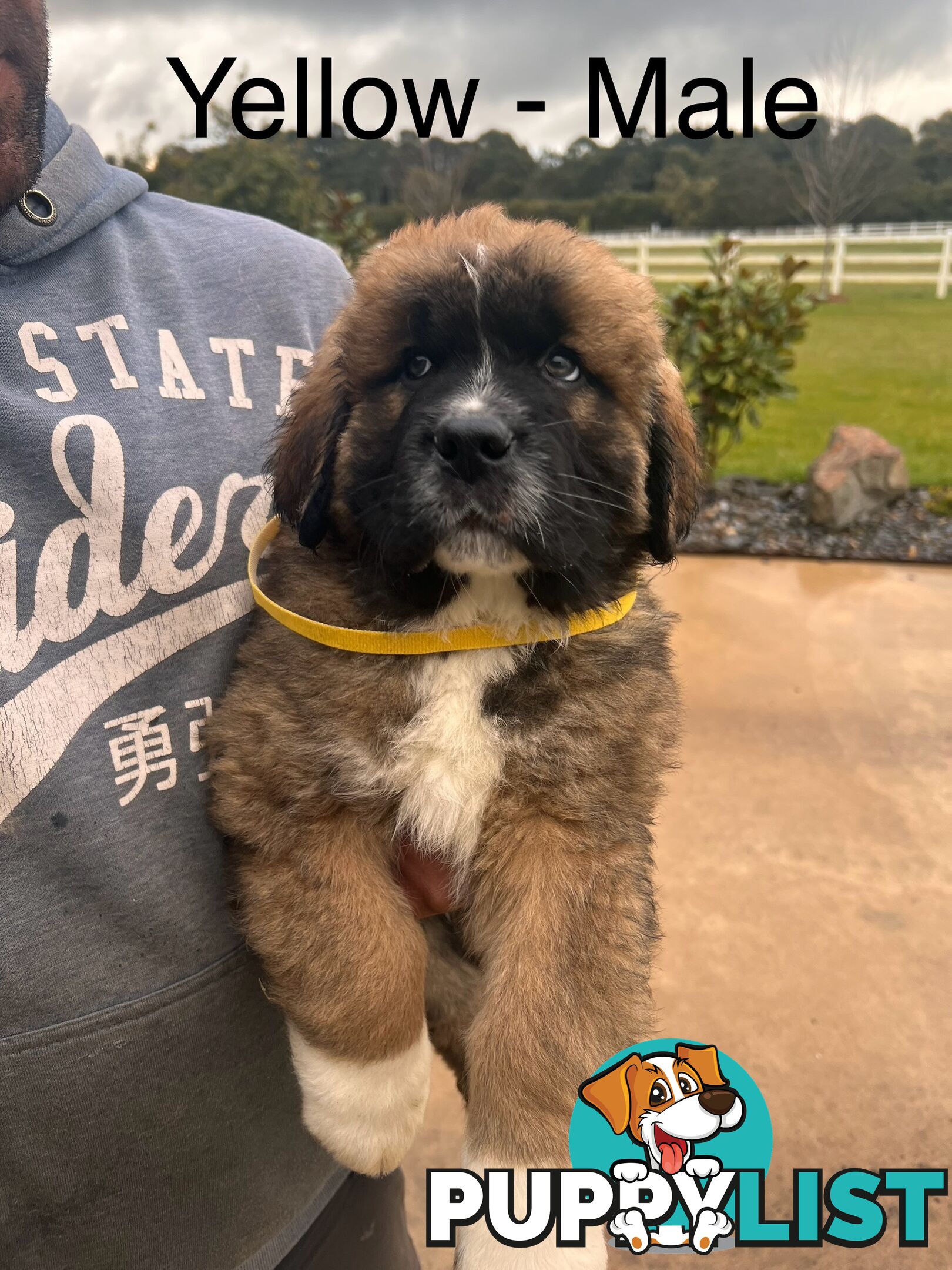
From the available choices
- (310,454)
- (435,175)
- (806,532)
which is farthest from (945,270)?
(310,454)

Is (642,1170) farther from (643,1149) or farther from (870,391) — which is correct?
(870,391)

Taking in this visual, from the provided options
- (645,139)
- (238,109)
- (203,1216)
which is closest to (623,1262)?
(203,1216)

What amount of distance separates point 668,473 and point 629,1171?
1.19 meters

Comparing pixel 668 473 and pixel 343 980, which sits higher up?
pixel 668 473

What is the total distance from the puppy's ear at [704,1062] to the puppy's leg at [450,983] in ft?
1.27

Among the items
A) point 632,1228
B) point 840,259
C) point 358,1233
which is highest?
point 840,259

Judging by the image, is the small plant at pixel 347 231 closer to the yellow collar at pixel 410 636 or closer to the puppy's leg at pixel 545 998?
the yellow collar at pixel 410 636

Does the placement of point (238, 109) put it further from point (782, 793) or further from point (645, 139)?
point (645, 139)

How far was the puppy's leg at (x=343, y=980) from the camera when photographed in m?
1.55

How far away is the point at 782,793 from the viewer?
460 centimetres

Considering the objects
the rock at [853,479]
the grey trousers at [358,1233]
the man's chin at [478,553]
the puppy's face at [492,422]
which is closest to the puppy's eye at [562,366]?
the puppy's face at [492,422]

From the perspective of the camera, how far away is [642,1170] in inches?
64.7

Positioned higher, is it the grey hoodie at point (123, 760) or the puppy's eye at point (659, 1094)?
the grey hoodie at point (123, 760)

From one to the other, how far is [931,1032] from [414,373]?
292 centimetres
